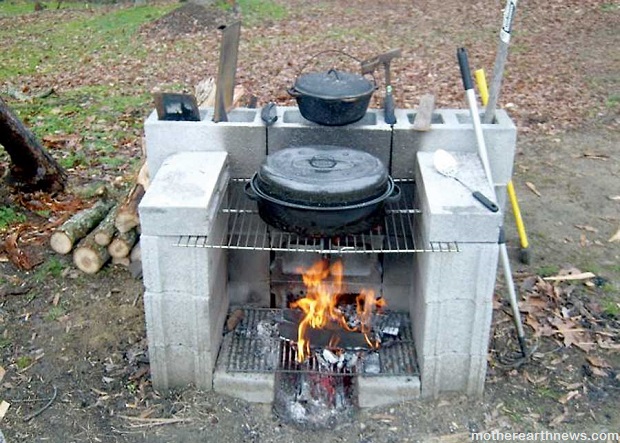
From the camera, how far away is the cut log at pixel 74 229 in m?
6.43

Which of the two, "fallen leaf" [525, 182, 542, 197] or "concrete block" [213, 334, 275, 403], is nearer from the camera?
"concrete block" [213, 334, 275, 403]

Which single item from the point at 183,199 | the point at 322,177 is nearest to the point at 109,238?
the point at 183,199

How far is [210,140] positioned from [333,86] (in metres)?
1.00

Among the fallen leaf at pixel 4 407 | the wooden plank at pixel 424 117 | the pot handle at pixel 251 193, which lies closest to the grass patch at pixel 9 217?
the fallen leaf at pixel 4 407

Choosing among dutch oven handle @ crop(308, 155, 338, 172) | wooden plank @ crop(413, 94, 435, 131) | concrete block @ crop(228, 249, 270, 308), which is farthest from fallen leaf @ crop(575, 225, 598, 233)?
dutch oven handle @ crop(308, 155, 338, 172)

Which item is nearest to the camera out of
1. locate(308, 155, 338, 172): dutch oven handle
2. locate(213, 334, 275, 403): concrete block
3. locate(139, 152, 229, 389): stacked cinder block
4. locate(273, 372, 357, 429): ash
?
locate(139, 152, 229, 389): stacked cinder block

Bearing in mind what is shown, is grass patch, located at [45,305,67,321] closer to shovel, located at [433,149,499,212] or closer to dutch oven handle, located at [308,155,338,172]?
dutch oven handle, located at [308,155,338,172]

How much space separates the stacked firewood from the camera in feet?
20.5

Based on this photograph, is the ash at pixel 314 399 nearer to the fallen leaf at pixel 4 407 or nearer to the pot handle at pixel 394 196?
the pot handle at pixel 394 196

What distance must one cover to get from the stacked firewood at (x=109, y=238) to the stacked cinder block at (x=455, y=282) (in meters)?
2.72

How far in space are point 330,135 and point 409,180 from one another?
692 millimetres

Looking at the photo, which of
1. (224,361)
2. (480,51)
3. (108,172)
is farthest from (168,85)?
(224,361)

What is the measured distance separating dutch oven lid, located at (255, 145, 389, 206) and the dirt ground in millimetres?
1551

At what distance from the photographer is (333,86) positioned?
4.98m
